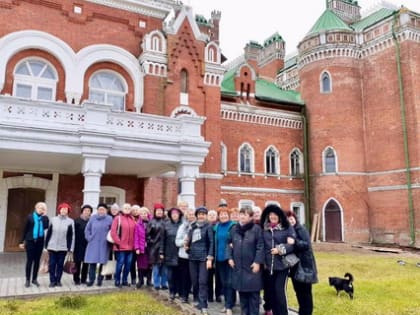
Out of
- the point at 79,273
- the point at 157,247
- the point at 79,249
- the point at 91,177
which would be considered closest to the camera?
the point at 157,247

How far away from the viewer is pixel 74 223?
9.03 m

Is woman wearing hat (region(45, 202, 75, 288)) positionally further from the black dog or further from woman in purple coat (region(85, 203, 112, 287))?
the black dog

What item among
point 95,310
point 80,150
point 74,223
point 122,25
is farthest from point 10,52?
point 95,310

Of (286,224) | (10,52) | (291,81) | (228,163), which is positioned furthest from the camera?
(291,81)

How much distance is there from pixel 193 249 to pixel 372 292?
4823mm

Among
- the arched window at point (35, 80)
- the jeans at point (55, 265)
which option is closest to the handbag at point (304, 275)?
the jeans at point (55, 265)

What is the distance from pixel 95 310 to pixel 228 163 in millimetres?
18066

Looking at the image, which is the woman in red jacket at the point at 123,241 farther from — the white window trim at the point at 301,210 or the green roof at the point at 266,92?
the white window trim at the point at 301,210

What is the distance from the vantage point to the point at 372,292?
934 cm

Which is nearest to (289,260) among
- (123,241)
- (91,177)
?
(123,241)

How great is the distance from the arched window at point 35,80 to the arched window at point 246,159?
40.9 ft

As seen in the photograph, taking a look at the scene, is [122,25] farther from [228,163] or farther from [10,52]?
[228,163]

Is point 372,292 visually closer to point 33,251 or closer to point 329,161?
point 33,251

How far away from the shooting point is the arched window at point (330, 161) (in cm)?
2586
